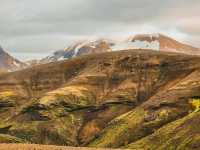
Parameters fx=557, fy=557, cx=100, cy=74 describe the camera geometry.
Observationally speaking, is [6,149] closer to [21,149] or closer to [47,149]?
[21,149]

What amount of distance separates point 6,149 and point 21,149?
5.02 metres

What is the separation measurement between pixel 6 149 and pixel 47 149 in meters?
17.8

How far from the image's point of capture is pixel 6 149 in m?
182

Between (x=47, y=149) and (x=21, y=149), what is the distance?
13.4 metres

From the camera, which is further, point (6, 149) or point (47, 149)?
point (47, 149)

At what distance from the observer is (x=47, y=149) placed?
195m

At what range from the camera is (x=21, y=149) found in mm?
184250

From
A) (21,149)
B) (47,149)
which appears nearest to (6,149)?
(21,149)
